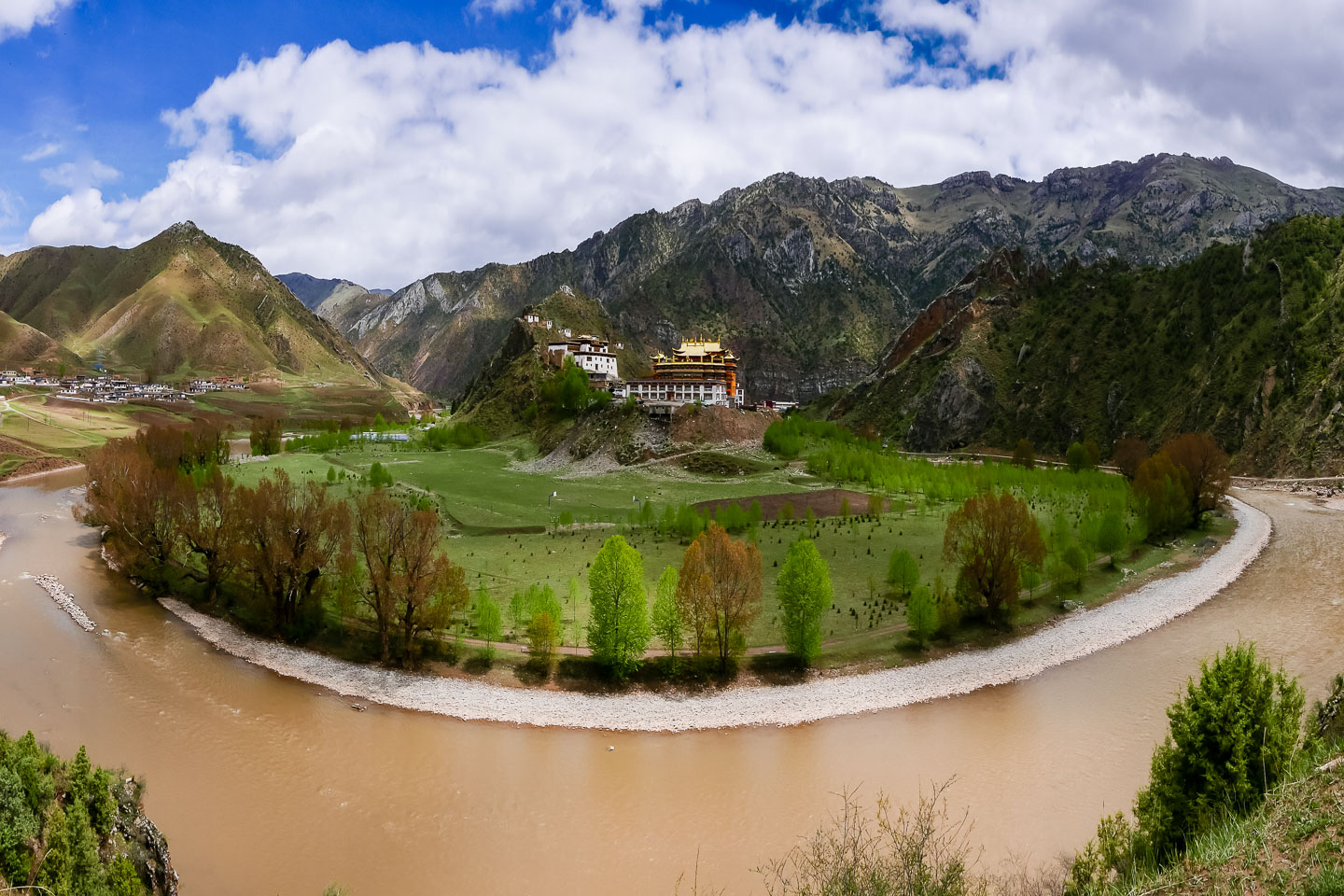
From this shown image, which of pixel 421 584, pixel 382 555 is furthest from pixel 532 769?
pixel 382 555

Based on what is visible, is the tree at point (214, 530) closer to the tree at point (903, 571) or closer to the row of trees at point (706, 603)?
the row of trees at point (706, 603)

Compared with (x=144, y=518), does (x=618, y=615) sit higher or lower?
lower

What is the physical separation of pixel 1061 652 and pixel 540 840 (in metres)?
32.9

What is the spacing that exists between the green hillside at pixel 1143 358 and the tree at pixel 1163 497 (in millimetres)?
34112

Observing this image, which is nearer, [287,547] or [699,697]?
[699,697]

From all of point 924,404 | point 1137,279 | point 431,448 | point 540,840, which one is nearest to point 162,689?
point 540,840

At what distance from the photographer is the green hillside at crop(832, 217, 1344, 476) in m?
93.4

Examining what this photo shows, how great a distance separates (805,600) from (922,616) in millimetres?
7908

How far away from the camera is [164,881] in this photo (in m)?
20.7

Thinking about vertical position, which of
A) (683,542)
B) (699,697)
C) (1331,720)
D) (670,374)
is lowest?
(699,697)

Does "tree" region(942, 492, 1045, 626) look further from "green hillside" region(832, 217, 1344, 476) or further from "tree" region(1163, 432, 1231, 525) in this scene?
"green hillside" region(832, 217, 1344, 476)

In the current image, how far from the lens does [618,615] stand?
3784 centimetres

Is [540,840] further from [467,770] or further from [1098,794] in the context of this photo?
[1098,794]

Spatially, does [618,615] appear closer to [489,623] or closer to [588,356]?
[489,623]
